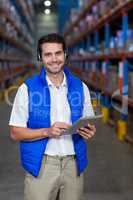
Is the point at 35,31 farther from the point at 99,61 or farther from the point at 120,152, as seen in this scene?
the point at 120,152

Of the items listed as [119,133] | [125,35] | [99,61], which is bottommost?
[119,133]

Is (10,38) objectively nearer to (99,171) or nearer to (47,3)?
(99,171)

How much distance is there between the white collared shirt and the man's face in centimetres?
7

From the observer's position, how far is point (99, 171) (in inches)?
166

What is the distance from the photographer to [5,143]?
552 cm

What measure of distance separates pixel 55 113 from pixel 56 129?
14cm

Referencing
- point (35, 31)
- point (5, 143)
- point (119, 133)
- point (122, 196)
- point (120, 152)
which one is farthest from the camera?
point (35, 31)

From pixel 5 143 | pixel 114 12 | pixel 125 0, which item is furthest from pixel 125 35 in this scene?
pixel 5 143

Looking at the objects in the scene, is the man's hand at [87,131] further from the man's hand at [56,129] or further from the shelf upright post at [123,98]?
the shelf upright post at [123,98]

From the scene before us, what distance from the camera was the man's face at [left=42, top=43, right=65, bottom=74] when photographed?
194 cm

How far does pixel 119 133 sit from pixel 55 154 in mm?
4146

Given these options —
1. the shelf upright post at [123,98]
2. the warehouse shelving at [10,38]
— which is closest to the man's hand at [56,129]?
the shelf upright post at [123,98]

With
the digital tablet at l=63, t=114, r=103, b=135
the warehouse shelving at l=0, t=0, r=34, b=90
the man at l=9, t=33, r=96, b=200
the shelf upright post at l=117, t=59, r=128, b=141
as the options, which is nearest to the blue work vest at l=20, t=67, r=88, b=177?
the man at l=9, t=33, r=96, b=200

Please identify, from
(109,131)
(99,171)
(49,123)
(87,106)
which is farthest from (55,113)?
(109,131)
